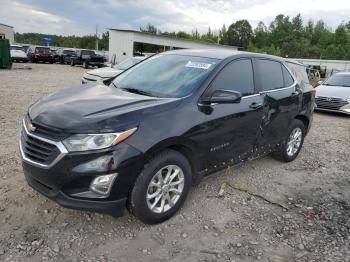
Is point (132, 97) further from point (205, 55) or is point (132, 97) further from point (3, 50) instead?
point (3, 50)

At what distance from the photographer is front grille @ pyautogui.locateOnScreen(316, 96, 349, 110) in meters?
11.4

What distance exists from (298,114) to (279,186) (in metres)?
1.40

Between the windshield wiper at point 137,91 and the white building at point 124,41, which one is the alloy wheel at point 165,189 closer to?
the windshield wiper at point 137,91

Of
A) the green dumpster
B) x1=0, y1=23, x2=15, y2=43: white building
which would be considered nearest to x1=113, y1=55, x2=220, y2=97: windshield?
the green dumpster

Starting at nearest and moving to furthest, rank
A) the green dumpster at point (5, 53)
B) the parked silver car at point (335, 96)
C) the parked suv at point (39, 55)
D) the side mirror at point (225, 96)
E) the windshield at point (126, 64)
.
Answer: the side mirror at point (225, 96)
the parked silver car at point (335, 96)
the windshield at point (126, 64)
the green dumpster at point (5, 53)
the parked suv at point (39, 55)

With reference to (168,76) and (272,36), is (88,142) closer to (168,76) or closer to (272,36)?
(168,76)

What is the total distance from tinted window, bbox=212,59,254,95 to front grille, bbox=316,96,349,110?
803cm

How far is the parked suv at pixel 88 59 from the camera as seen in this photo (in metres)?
28.9

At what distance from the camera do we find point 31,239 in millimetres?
3279

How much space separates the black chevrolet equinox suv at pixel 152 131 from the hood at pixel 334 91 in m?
7.53

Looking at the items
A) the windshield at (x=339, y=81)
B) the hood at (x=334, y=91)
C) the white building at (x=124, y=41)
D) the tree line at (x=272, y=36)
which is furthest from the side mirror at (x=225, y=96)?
the tree line at (x=272, y=36)

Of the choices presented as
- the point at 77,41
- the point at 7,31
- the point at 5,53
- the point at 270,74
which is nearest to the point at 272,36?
the point at 77,41

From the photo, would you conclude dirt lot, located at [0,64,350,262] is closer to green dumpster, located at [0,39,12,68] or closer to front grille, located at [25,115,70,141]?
front grille, located at [25,115,70,141]

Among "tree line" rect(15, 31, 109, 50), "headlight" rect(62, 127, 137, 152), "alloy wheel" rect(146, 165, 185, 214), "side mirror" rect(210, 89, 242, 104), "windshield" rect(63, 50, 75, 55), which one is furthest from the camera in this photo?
"tree line" rect(15, 31, 109, 50)
